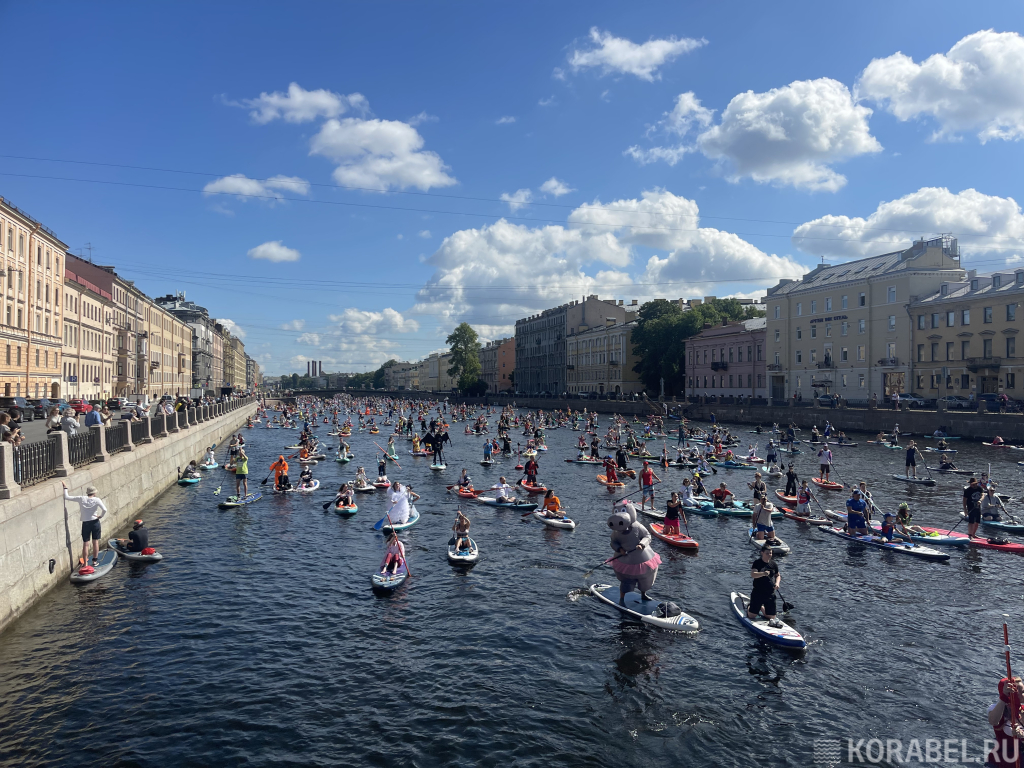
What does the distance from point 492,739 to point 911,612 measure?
10763 millimetres

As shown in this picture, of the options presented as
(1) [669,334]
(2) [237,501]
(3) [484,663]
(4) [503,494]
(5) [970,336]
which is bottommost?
(3) [484,663]

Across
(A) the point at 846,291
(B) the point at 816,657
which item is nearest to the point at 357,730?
(B) the point at 816,657

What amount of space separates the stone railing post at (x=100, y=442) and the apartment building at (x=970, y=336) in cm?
6323

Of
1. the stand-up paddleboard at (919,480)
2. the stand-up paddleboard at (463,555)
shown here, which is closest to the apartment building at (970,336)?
the stand-up paddleboard at (919,480)

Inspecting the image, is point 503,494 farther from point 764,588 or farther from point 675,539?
point 764,588

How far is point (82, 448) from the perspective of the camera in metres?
19.2

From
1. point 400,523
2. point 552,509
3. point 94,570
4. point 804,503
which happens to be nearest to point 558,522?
point 552,509

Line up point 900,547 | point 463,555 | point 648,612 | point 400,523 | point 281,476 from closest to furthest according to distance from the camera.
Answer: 1. point 648,612
2. point 463,555
3. point 900,547
4. point 400,523
5. point 281,476

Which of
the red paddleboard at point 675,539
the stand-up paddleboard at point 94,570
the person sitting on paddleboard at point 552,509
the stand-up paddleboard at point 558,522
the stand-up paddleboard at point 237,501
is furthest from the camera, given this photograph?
the stand-up paddleboard at point 237,501

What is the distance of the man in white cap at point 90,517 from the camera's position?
15875 mm

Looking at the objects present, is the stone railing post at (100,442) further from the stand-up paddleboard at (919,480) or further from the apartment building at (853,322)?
the apartment building at (853,322)

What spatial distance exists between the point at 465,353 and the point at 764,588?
14484 centimetres

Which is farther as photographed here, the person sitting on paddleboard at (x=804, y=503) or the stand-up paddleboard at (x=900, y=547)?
the person sitting on paddleboard at (x=804, y=503)

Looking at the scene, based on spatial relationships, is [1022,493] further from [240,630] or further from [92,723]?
[92,723]
